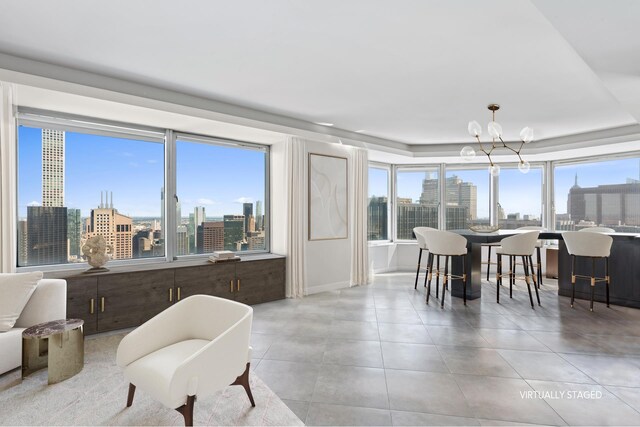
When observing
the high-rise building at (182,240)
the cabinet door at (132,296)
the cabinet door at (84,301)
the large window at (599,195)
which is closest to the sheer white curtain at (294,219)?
the high-rise building at (182,240)

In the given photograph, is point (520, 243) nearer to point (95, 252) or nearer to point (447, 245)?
point (447, 245)

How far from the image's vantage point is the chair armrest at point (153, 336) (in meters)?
2.04

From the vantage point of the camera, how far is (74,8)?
219cm

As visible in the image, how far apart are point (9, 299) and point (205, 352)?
1.91m

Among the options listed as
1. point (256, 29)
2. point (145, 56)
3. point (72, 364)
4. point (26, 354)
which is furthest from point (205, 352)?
point (145, 56)

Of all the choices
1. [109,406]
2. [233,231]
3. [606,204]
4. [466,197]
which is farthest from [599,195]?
[109,406]

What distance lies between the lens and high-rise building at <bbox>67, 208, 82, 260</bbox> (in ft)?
12.7

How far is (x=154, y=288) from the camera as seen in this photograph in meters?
3.79

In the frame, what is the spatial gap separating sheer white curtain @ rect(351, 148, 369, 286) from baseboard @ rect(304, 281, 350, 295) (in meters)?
0.25

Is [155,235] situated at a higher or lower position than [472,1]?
lower

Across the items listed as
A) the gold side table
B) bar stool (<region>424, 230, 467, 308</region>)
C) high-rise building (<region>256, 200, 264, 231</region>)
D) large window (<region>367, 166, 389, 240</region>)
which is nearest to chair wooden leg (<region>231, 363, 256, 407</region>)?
the gold side table

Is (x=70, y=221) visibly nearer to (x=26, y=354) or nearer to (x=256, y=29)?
(x=26, y=354)

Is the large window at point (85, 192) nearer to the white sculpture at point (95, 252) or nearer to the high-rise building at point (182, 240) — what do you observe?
the high-rise building at point (182, 240)

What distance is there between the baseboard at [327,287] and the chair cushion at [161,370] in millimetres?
3100
